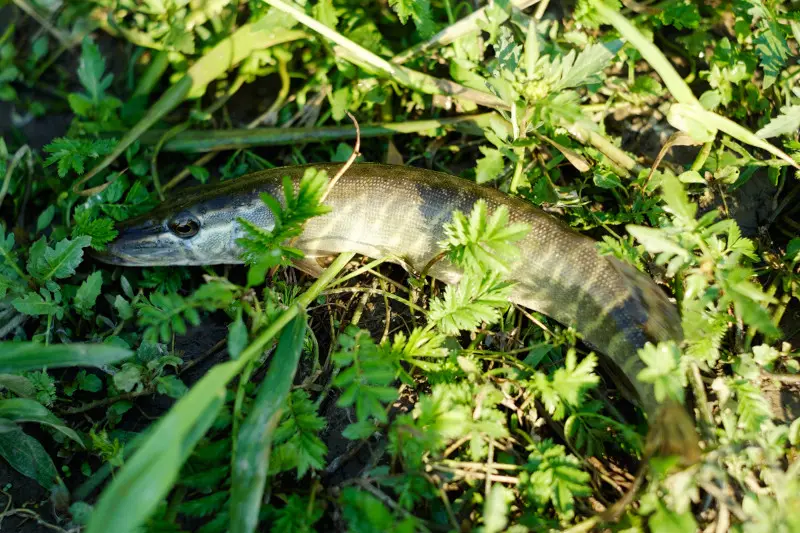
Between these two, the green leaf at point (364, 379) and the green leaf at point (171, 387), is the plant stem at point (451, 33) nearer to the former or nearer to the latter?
the green leaf at point (364, 379)

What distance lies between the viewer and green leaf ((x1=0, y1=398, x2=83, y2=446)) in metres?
2.90

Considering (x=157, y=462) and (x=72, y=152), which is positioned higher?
(x=72, y=152)

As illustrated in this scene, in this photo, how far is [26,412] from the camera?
115 inches

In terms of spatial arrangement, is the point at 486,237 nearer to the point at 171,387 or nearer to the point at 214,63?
the point at 171,387

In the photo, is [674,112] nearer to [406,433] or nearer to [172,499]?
[406,433]

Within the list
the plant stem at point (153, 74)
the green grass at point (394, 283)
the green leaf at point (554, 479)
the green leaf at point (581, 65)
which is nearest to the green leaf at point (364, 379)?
the green grass at point (394, 283)

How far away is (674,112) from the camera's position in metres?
3.18

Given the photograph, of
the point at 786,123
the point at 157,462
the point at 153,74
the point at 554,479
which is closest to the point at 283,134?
the point at 153,74

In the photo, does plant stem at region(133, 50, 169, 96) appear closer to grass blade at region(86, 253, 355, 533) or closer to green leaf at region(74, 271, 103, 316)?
green leaf at region(74, 271, 103, 316)

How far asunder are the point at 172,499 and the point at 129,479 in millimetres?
727

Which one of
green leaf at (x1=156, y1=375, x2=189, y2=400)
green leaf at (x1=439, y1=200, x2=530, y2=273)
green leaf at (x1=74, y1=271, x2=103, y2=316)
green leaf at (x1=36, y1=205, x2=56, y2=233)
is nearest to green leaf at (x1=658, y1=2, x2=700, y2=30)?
green leaf at (x1=439, y1=200, x2=530, y2=273)

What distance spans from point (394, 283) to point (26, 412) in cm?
189

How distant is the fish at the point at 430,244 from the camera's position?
9.68ft

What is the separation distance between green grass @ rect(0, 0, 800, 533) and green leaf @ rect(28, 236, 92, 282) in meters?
0.02
